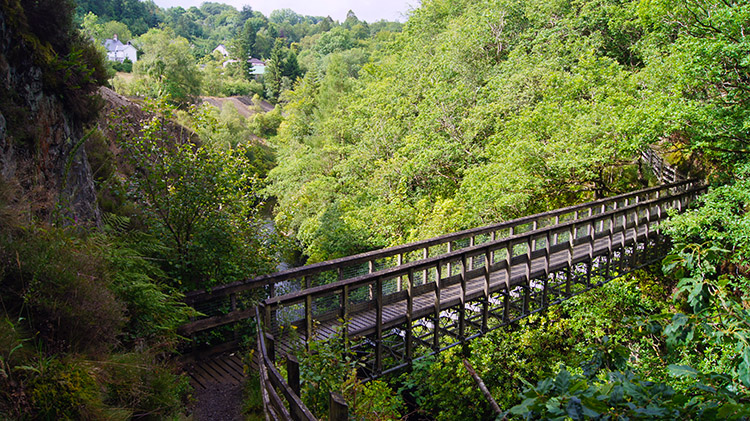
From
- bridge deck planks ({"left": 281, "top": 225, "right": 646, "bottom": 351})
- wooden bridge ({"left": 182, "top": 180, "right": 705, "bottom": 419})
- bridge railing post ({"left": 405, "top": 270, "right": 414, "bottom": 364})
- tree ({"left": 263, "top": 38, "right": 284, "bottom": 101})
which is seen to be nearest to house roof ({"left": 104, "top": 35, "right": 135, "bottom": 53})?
tree ({"left": 263, "top": 38, "right": 284, "bottom": 101})

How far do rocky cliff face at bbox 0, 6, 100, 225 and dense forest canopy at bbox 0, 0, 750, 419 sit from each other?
0.05m

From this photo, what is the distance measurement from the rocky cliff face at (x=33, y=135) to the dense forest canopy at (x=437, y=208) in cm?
5

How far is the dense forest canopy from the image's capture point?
3566 millimetres

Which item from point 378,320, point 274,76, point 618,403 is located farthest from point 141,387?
point 274,76

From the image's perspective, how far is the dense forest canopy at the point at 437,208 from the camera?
3.57m

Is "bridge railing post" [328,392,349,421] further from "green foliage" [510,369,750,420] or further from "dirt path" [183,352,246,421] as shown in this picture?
"dirt path" [183,352,246,421]

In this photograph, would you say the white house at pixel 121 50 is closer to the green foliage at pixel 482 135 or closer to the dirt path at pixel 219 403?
the green foliage at pixel 482 135

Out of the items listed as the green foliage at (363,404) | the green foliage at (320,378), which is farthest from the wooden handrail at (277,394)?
the green foliage at (363,404)

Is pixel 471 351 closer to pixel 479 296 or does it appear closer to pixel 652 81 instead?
pixel 479 296

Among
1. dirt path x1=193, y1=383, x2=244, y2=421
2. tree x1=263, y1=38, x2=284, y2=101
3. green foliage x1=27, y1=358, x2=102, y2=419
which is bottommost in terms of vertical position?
dirt path x1=193, y1=383, x2=244, y2=421

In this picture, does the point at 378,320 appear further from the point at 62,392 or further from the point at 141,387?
the point at 62,392

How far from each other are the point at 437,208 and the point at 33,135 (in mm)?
11531

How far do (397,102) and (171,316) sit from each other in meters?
19.4

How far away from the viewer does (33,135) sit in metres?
7.15
